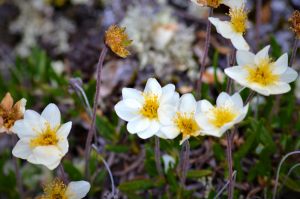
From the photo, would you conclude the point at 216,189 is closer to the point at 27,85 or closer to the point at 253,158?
the point at 253,158

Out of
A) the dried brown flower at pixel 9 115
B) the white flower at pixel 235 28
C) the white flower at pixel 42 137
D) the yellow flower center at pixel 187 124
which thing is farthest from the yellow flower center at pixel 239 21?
the dried brown flower at pixel 9 115

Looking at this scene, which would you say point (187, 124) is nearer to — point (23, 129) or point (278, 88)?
point (278, 88)

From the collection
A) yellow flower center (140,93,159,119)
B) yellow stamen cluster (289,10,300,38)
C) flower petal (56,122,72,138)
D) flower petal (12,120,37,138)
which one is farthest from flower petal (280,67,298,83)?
flower petal (12,120,37,138)

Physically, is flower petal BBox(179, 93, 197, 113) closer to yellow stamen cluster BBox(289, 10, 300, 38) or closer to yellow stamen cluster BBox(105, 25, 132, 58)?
yellow stamen cluster BBox(105, 25, 132, 58)

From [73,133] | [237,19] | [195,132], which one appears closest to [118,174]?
[73,133]

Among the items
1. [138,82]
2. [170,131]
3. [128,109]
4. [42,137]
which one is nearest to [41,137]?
[42,137]

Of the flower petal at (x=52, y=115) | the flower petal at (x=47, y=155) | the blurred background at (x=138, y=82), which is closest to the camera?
the flower petal at (x=47, y=155)

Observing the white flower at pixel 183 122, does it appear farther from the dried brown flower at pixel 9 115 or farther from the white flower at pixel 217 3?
the dried brown flower at pixel 9 115
